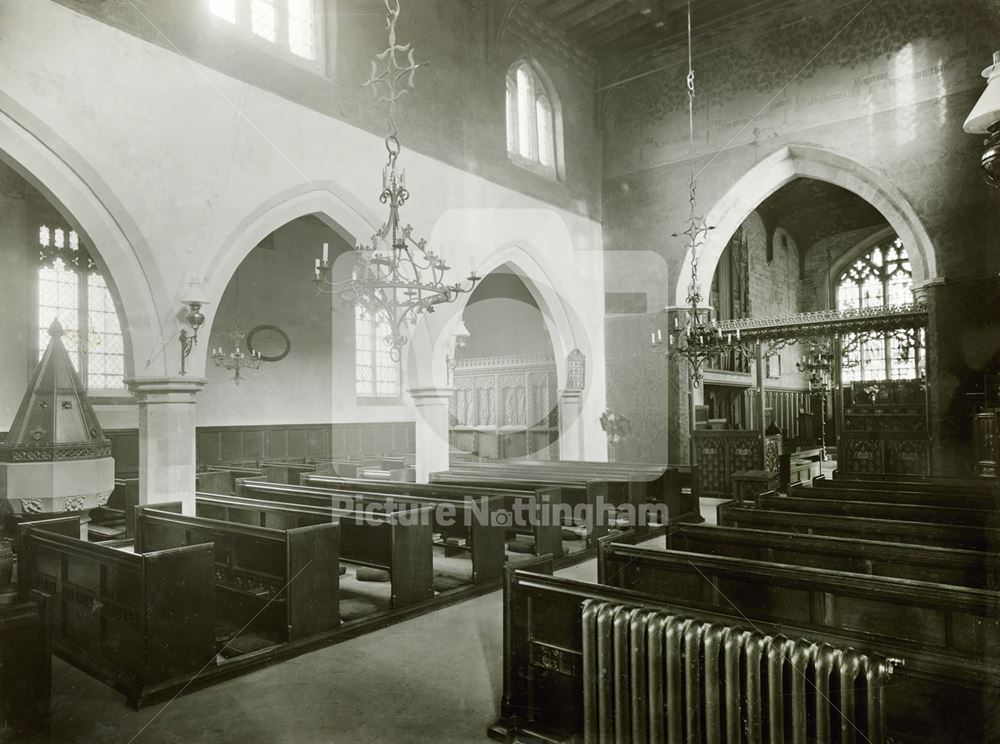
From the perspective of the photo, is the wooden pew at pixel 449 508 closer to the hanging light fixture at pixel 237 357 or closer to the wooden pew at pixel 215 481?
the wooden pew at pixel 215 481

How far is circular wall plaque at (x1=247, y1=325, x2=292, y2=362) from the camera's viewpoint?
13195mm

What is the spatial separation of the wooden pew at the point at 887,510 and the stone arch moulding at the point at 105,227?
19.5ft

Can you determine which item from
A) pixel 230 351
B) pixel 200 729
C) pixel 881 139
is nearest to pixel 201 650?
pixel 200 729

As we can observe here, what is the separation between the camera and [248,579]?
16.8 ft

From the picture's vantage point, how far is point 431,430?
9.80 m

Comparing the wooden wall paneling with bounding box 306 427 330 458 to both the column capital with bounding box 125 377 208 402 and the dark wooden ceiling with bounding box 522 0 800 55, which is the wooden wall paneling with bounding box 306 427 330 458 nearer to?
the column capital with bounding box 125 377 208 402

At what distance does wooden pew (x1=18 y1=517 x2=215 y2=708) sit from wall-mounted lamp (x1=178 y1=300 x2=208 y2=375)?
2675mm

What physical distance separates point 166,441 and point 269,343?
22.1 ft

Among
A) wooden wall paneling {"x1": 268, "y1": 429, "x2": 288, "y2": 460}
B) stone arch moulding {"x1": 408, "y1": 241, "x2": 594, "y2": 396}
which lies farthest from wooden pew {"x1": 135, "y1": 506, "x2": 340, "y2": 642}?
wooden wall paneling {"x1": 268, "y1": 429, "x2": 288, "y2": 460}

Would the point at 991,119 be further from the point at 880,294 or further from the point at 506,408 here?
the point at 880,294

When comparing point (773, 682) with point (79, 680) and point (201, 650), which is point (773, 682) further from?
point (79, 680)

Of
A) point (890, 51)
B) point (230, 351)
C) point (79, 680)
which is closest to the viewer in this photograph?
point (79, 680)

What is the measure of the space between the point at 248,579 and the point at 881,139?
422 inches

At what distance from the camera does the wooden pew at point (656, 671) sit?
98.4 inches
